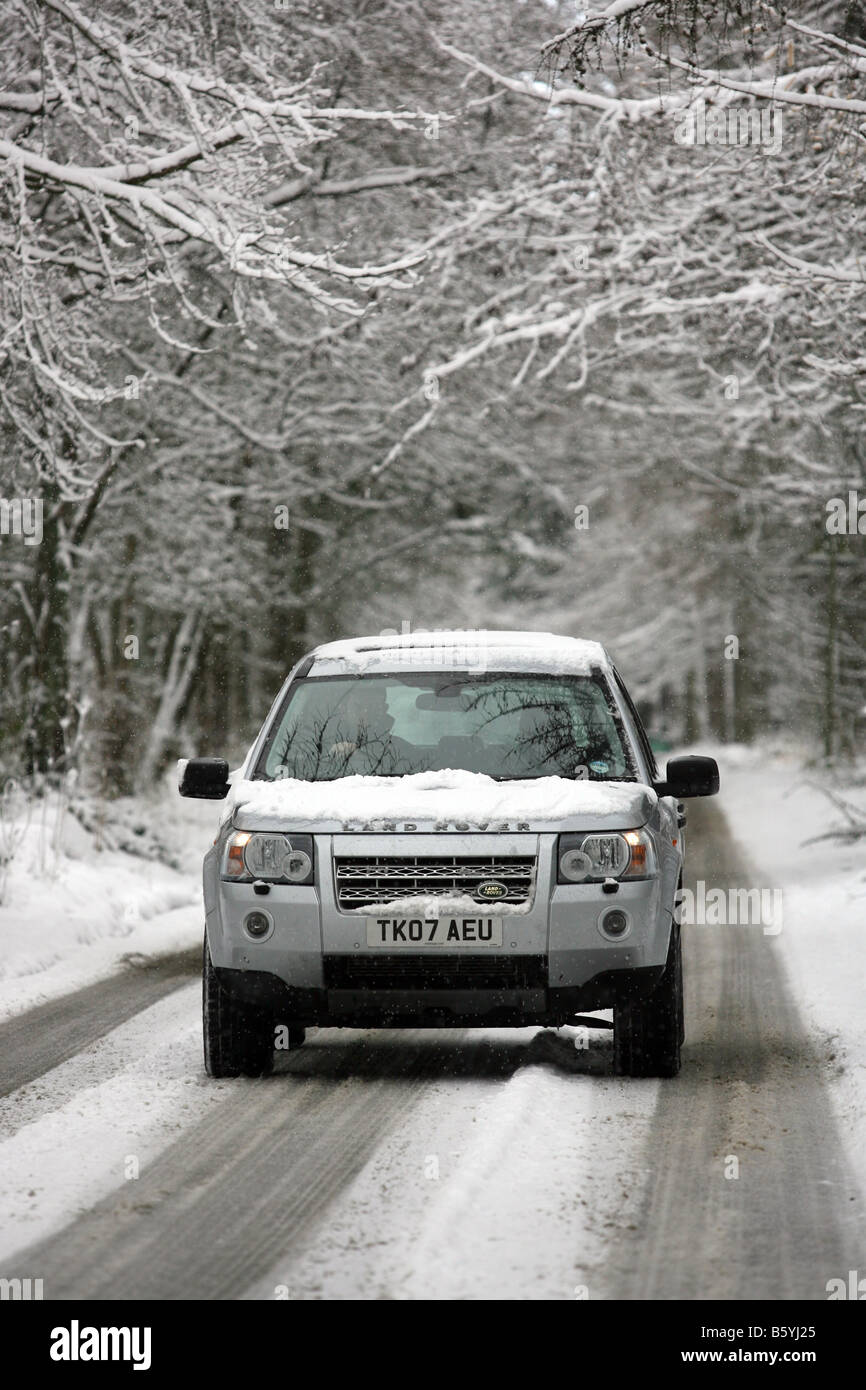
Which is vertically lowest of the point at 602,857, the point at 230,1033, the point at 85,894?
the point at 85,894

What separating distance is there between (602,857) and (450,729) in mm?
1140

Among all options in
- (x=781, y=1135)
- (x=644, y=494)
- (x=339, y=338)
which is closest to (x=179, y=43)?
(x=339, y=338)

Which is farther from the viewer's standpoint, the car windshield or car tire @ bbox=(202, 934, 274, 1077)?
the car windshield

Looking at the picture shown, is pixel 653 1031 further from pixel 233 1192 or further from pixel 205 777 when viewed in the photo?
pixel 233 1192

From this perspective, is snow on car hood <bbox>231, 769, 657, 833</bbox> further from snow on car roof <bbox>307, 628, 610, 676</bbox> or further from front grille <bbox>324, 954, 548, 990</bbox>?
snow on car roof <bbox>307, 628, 610, 676</bbox>

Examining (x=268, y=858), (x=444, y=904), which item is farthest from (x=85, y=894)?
(x=444, y=904)

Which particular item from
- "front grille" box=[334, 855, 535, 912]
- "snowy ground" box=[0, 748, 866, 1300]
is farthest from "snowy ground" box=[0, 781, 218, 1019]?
"front grille" box=[334, 855, 535, 912]

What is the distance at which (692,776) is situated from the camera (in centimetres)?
753

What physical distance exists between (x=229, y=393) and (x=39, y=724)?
16.2 feet

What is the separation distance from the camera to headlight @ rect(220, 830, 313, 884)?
22.6ft

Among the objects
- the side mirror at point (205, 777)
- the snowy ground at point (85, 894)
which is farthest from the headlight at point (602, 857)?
the snowy ground at point (85, 894)

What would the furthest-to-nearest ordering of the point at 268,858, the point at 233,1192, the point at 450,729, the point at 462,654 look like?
the point at 462,654 → the point at 450,729 → the point at 268,858 → the point at 233,1192

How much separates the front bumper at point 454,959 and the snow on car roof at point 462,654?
52.4 inches

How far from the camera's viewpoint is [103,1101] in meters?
6.67
